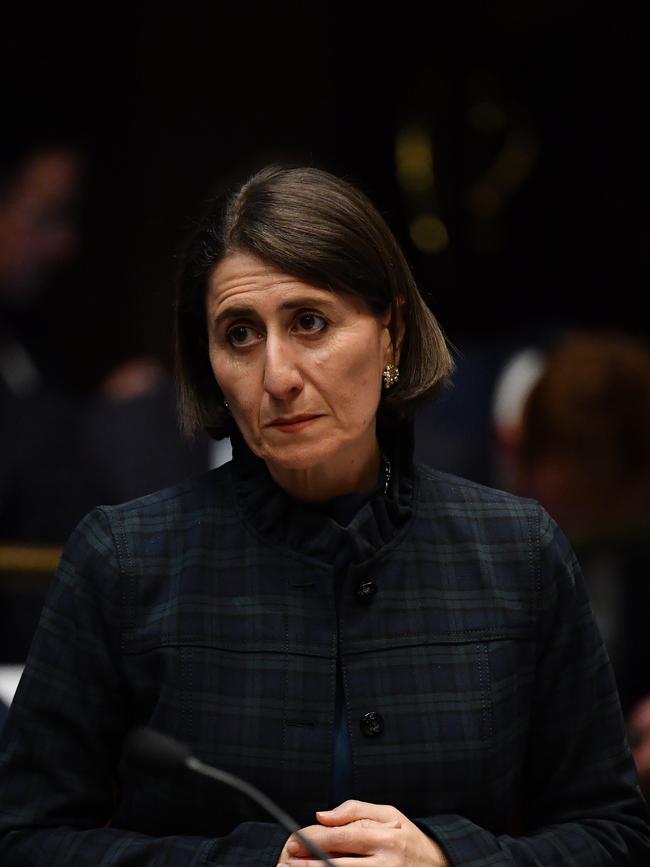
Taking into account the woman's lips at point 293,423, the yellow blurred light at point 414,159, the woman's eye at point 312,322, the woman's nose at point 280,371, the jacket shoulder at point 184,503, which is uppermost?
the yellow blurred light at point 414,159

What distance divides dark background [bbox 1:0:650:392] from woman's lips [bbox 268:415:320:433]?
230 cm

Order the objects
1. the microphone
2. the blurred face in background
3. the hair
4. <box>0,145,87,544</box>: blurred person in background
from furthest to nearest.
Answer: the blurred face in background
<box>0,145,87,544</box>: blurred person in background
the hair
the microphone

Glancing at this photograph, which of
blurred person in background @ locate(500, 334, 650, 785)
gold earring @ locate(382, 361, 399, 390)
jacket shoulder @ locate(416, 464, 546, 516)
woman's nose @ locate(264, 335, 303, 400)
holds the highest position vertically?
woman's nose @ locate(264, 335, 303, 400)

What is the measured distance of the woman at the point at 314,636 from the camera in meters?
1.86

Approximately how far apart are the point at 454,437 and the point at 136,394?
87cm

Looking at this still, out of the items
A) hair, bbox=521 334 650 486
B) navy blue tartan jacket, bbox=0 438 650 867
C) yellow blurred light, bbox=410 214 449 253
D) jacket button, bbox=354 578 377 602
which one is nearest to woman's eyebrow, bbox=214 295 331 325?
navy blue tartan jacket, bbox=0 438 650 867

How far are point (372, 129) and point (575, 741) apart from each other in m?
2.56

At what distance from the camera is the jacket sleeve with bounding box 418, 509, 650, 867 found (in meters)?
1.97

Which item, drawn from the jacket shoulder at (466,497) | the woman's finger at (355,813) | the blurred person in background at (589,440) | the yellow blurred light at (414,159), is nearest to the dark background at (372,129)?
the yellow blurred light at (414,159)

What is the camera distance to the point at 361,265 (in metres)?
1.90

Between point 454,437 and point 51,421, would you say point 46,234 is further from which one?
point 454,437

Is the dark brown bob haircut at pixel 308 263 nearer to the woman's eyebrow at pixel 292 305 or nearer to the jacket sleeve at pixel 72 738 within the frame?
the woman's eyebrow at pixel 292 305

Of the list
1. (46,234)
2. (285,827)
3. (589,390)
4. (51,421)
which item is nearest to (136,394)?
(51,421)

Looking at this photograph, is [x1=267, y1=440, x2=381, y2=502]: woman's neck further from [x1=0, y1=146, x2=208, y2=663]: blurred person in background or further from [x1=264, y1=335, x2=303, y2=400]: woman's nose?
[x1=0, y1=146, x2=208, y2=663]: blurred person in background
